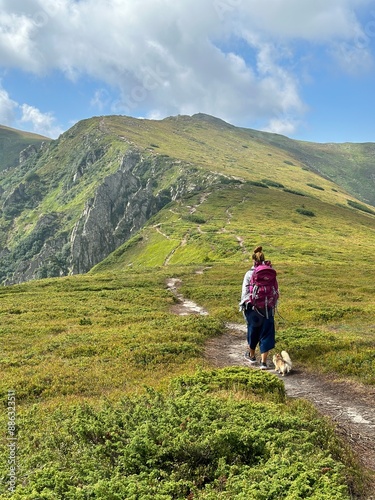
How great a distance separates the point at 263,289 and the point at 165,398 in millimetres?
6495

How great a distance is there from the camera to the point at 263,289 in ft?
48.6

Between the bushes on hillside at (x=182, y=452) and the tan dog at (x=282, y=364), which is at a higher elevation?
the bushes on hillside at (x=182, y=452)

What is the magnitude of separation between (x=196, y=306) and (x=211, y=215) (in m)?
80.0

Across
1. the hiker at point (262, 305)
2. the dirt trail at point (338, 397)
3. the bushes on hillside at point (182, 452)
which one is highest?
the hiker at point (262, 305)

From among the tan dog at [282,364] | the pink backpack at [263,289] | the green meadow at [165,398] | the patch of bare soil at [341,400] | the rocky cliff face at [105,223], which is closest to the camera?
the green meadow at [165,398]

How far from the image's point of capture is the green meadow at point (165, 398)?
6102mm

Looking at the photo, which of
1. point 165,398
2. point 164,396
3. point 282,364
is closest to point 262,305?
point 282,364

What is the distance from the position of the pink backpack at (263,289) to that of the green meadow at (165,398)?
308 cm

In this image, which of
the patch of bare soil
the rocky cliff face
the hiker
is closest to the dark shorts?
the hiker

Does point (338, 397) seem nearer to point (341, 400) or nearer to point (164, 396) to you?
point (341, 400)

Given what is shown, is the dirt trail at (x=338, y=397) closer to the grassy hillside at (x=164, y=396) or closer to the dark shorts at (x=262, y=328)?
the grassy hillside at (x=164, y=396)

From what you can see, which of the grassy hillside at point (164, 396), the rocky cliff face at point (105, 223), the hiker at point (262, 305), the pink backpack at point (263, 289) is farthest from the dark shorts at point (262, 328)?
the rocky cliff face at point (105, 223)

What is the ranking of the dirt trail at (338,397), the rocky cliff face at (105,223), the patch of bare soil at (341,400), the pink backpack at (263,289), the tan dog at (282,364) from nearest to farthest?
the patch of bare soil at (341,400) < the dirt trail at (338,397) < the tan dog at (282,364) < the pink backpack at (263,289) < the rocky cliff face at (105,223)

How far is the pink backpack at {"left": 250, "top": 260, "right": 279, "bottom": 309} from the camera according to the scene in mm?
14766
